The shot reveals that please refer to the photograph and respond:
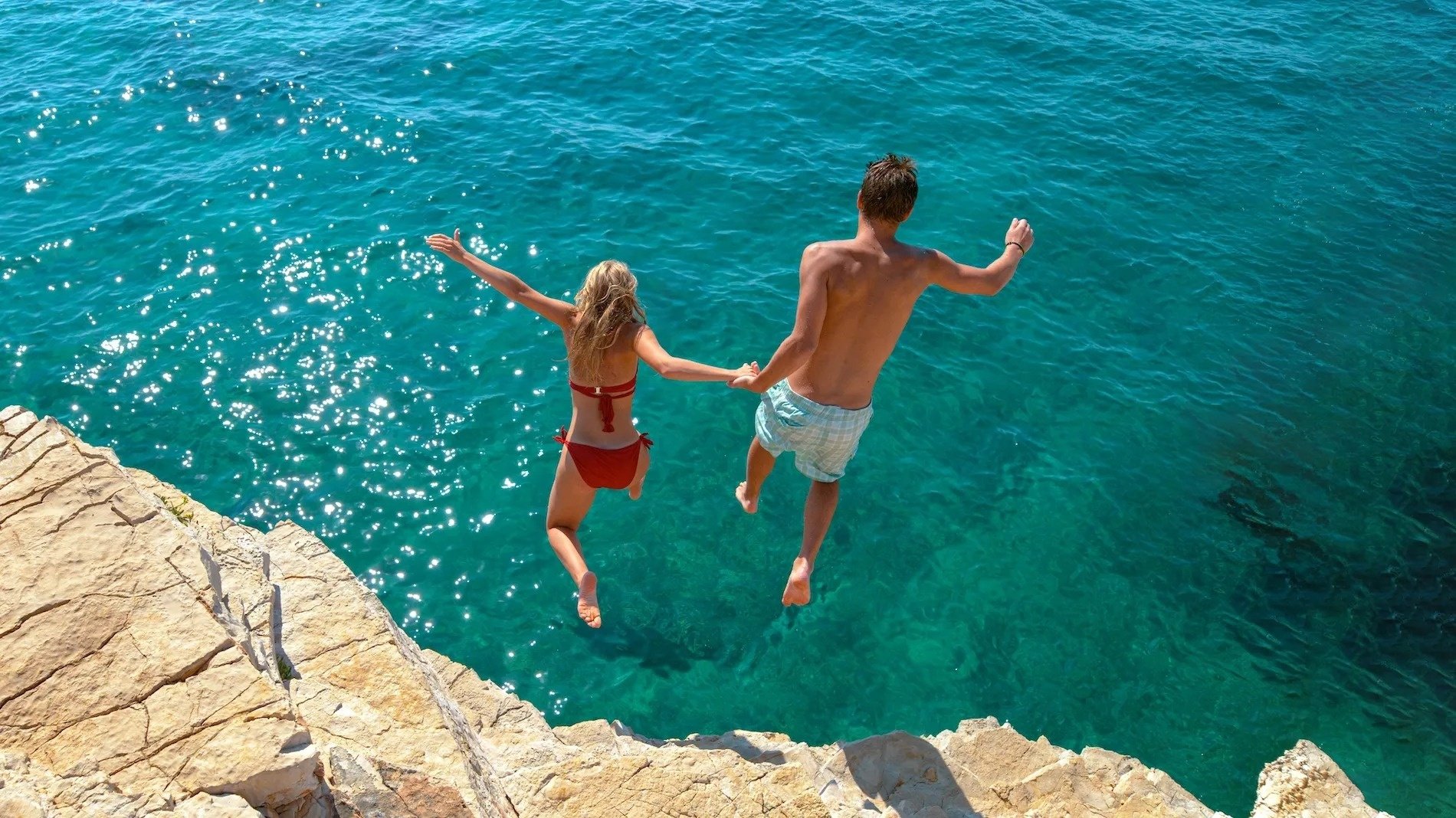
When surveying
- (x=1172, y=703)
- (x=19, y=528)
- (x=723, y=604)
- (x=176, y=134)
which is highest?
(x=19, y=528)

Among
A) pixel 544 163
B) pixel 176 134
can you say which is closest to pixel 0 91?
pixel 176 134

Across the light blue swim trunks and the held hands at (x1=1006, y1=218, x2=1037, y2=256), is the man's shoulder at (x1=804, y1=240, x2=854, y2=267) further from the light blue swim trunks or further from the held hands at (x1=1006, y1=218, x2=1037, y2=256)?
the held hands at (x1=1006, y1=218, x2=1037, y2=256)

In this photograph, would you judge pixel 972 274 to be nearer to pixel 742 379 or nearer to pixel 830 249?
pixel 830 249

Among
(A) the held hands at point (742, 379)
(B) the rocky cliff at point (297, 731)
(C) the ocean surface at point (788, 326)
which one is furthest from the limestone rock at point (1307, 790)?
(A) the held hands at point (742, 379)

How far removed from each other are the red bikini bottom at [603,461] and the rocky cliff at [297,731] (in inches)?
68.3

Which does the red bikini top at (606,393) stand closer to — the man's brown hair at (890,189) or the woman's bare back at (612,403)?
the woman's bare back at (612,403)

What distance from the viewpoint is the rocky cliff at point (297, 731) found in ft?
13.2

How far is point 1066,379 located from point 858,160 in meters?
5.59

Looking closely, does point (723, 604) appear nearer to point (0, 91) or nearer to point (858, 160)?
point (858, 160)

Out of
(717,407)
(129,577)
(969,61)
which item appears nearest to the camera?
(129,577)

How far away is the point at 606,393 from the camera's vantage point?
253 inches

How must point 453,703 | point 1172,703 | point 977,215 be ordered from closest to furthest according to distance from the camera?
point 453,703, point 1172,703, point 977,215

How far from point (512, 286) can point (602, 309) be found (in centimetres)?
60

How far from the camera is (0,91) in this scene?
1659 centimetres
